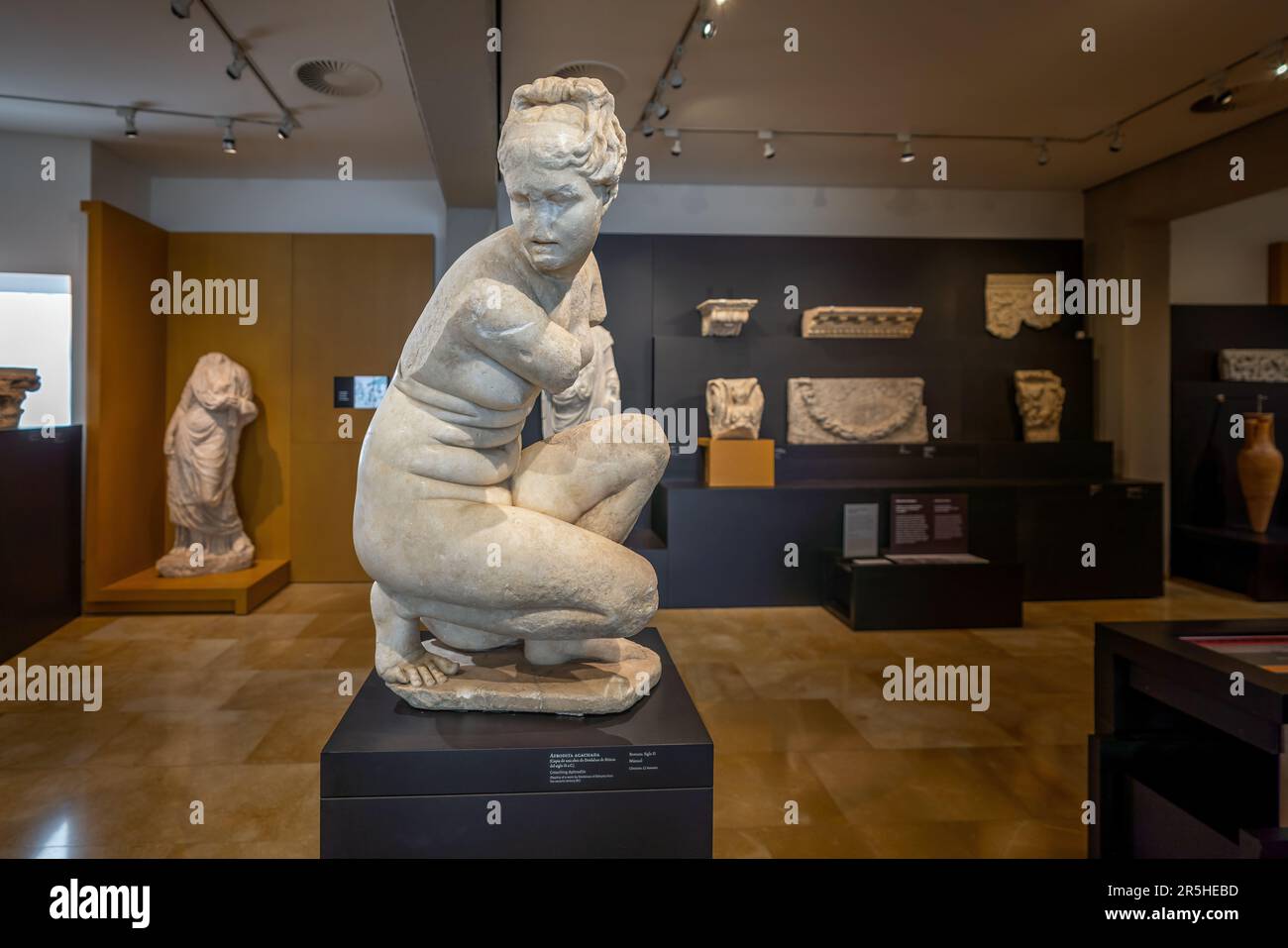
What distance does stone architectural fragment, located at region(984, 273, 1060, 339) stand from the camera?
24.5ft

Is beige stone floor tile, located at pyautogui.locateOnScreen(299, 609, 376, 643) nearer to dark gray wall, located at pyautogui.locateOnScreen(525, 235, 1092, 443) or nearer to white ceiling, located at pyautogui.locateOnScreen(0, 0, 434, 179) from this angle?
dark gray wall, located at pyautogui.locateOnScreen(525, 235, 1092, 443)

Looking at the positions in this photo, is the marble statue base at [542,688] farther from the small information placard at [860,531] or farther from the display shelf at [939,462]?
the display shelf at [939,462]

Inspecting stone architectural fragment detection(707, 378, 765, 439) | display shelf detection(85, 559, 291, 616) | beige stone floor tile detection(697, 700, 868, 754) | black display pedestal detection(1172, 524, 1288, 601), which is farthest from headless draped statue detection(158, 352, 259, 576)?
black display pedestal detection(1172, 524, 1288, 601)

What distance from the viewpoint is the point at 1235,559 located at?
665 centimetres

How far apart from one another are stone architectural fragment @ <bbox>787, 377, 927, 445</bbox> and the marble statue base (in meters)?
5.16

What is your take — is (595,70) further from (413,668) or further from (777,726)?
(413,668)

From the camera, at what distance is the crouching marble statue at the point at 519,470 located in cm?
177

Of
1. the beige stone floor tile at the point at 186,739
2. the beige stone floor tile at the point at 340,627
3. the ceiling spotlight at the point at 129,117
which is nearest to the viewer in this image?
the beige stone floor tile at the point at 186,739

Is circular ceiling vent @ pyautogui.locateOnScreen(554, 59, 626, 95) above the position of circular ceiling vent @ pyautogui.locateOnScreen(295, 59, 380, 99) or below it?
below

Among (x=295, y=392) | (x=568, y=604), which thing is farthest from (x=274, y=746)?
(x=295, y=392)

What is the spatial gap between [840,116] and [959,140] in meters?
1.14

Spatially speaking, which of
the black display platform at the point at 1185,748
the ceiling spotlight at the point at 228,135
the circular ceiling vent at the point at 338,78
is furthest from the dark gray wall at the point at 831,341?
the black display platform at the point at 1185,748

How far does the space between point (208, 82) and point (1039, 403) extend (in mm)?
6633

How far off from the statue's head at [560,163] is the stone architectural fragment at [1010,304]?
6.48 meters
